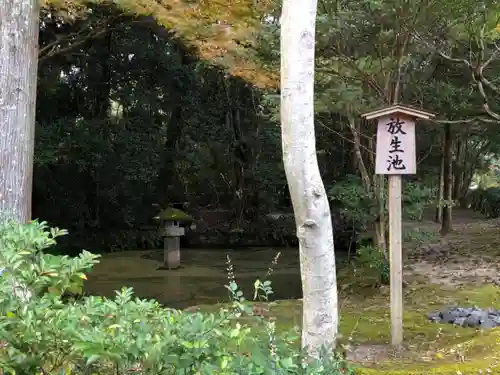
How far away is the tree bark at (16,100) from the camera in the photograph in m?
3.55

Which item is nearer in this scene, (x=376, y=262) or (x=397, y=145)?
(x=397, y=145)

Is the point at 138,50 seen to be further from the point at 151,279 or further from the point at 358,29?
the point at 358,29

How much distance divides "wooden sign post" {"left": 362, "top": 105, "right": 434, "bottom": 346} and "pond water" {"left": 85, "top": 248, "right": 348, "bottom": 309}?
163 inches

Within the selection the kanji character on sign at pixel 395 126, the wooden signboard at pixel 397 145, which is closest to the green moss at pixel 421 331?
the wooden signboard at pixel 397 145

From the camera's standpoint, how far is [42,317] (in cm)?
159

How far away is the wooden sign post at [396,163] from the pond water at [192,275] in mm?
4144

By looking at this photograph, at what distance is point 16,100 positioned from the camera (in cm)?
360

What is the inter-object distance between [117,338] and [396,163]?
10.2 ft

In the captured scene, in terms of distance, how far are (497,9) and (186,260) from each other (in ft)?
26.3

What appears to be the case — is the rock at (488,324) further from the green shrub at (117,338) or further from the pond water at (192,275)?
the pond water at (192,275)

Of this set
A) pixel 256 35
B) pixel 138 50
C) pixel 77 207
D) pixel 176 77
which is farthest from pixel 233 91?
pixel 256 35

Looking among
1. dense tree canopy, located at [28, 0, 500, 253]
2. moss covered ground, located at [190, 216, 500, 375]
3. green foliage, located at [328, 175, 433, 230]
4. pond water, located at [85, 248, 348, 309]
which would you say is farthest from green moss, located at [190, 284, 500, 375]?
pond water, located at [85, 248, 348, 309]

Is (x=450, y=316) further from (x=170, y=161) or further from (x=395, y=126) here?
(x=170, y=161)

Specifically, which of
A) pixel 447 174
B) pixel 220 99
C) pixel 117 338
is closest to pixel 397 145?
pixel 117 338
